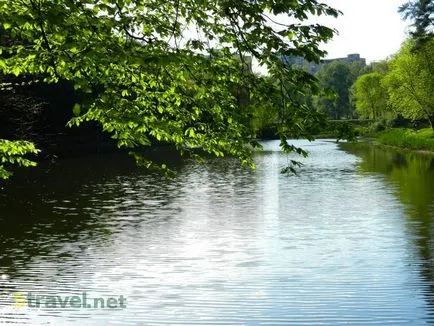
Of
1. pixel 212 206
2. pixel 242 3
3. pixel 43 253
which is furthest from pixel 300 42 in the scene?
pixel 212 206

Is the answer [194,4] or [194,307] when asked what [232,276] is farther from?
[194,4]

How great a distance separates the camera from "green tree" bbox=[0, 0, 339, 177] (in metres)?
6.36

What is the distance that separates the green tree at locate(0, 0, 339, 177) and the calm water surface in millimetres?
4571

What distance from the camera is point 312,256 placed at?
1647cm

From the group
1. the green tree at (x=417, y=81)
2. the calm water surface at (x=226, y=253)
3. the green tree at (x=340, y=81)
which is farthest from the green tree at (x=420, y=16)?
the green tree at (x=340, y=81)

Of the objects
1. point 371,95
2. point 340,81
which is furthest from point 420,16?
point 340,81

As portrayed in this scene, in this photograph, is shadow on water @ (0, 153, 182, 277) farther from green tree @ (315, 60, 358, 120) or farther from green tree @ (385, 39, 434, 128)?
green tree @ (315, 60, 358, 120)

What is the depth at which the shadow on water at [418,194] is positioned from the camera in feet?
52.4

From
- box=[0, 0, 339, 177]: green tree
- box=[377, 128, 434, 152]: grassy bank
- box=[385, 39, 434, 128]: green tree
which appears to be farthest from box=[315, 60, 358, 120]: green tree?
box=[0, 0, 339, 177]: green tree

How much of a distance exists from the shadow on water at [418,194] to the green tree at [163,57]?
6935 millimetres

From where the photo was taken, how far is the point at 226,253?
17250 mm

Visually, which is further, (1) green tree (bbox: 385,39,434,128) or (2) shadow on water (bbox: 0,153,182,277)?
(1) green tree (bbox: 385,39,434,128)

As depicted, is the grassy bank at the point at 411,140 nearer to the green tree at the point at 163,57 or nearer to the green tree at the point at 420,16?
the green tree at the point at 420,16

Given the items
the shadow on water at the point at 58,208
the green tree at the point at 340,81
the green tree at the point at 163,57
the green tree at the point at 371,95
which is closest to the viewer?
the green tree at the point at 163,57
